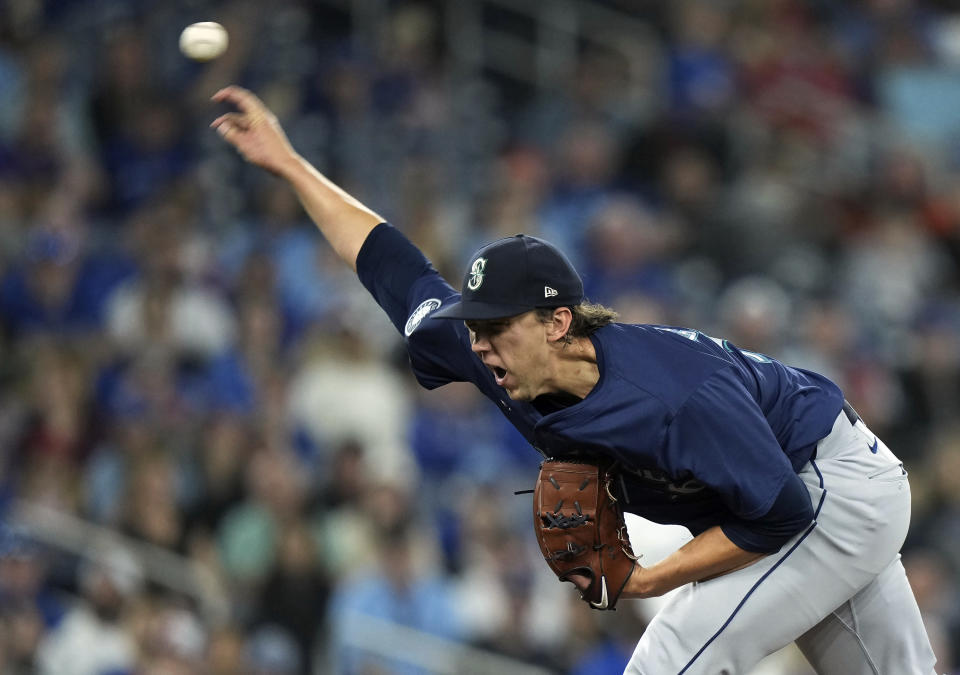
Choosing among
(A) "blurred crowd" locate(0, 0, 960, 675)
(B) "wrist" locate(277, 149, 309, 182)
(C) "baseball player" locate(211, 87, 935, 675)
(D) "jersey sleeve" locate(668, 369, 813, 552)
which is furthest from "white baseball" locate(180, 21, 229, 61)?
(A) "blurred crowd" locate(0, 0, 960, 675)

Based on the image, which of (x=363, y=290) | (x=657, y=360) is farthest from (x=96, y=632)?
(x=657, y=360)

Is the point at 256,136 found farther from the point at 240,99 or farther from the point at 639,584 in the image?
the point at 639,584

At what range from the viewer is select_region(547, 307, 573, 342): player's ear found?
141 inches

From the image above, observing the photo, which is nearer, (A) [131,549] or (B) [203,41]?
(B) [203,41]

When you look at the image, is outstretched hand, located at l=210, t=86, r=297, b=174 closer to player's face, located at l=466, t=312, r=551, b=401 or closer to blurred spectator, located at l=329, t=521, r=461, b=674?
player's face, located at l=466, t=312, r=551, b=401

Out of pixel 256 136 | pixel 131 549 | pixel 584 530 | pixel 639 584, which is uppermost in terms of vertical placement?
pixel 256 136

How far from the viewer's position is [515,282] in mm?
3533

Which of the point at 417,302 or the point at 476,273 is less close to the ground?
the point at 476,273

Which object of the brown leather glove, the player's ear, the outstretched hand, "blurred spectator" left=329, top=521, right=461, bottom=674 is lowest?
"blurred spectator" left=329, top=521, right=461, bottom=674

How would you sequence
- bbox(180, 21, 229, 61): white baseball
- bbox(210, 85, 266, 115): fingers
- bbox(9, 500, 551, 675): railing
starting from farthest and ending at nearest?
bbox(9, 500, 551, 675): railing, bbox(180, 21, 229, 61): white baseball, bbox(210, 85, 266, 115): fingers

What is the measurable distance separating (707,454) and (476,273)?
74 cm

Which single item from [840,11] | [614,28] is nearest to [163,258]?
[614,28]

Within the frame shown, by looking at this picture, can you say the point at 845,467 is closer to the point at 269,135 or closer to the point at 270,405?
the point at 269,135

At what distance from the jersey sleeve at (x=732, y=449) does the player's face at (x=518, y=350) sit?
0.37 m
